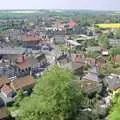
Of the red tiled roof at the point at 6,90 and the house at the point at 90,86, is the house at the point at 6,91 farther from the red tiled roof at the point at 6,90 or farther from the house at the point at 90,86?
the house at the point at 90,86

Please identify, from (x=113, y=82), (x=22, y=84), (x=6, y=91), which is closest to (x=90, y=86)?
(x=113, y=82)

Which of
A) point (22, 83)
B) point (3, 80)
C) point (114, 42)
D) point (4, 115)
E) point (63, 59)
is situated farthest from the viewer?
point (114, 42)

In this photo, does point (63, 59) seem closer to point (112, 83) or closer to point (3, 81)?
point (112, 83)

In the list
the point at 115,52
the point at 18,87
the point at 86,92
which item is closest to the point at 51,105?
the point at 86,92

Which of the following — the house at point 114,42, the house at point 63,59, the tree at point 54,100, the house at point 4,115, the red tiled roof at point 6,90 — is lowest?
the house at point 114,42

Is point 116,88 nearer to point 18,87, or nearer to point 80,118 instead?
point 18,87

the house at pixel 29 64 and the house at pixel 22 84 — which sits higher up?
the house at pixel 22 84

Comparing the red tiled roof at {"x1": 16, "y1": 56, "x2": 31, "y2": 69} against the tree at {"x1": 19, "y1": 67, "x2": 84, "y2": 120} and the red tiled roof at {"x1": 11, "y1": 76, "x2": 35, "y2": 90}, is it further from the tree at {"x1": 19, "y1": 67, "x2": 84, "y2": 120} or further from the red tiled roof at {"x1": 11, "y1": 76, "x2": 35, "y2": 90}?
the tree at {"x1": 19, "y1": 67, "x2": 84, "y2": 120}

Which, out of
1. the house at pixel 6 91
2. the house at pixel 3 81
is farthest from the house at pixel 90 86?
the house at pixel 3 81

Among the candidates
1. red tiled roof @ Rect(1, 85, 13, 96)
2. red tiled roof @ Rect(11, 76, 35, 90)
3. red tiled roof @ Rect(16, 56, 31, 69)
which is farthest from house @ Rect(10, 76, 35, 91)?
red tiled roof @ Rect(16, 56, 31, 69)
